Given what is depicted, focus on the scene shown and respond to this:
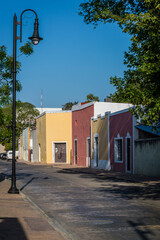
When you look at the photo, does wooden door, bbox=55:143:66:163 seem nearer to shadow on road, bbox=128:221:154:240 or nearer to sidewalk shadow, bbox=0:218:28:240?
sidewalk shadow, bbox=0:218:28:240

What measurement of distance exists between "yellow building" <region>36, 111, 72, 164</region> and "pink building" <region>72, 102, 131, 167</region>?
17.9ft

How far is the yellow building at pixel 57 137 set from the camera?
5025 centimetres

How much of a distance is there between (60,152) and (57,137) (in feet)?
6.59

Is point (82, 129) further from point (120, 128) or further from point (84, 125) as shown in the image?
point (120, 128)

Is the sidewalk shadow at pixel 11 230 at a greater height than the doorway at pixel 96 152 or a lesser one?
lesser

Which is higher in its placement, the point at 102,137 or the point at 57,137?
the point at 57,137

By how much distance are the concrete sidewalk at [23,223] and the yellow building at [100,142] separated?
21661 mm

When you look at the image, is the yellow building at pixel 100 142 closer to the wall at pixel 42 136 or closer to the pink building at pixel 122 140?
the pink building at pixel 122 140

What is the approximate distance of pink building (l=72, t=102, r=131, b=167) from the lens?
37.7 metres

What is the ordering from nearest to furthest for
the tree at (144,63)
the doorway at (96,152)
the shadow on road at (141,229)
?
1. the shadow on road at (141,229)
2. the tree at (144,63)
3. the doorway at (96,152)

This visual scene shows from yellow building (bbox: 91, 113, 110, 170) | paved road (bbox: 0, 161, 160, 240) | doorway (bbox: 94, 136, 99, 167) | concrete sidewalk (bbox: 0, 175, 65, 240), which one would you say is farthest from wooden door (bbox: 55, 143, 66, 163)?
concrete sidewalk (bbox: 0, 175, 65, 240)

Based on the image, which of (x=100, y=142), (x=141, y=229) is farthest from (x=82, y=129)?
(x=141, y=229)

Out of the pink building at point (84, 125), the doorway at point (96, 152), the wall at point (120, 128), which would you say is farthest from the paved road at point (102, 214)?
the pink building at point (84, 125)

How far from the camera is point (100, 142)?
3497cm
